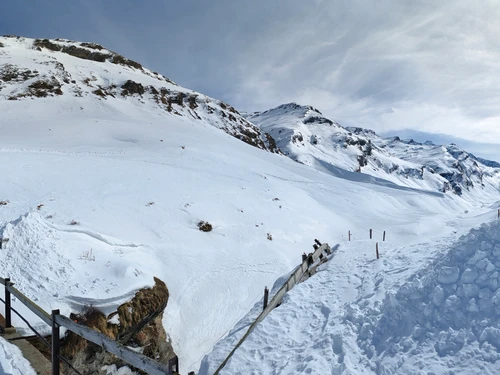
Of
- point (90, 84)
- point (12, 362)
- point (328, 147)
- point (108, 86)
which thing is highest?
point (328, 147)

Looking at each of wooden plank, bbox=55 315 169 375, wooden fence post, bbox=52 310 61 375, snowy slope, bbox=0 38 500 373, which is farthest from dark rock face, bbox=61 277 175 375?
wooden plank, bbox=55 315 169 375

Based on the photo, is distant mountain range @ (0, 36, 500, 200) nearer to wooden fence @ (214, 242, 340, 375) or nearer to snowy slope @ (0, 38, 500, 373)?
snowy slope @ (0, 38, 500, 373)

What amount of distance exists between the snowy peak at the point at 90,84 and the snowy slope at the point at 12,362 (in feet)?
142

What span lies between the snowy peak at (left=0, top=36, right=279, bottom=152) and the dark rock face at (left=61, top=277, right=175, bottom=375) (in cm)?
4000

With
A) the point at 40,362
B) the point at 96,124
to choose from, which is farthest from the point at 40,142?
the point at 40,362

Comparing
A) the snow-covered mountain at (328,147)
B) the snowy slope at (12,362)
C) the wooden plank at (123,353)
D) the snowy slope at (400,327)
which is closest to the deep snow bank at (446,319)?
the snowy slope at (400,327)

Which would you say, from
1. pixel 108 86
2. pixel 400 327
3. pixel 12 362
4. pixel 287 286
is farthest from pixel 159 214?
pixel 108 86

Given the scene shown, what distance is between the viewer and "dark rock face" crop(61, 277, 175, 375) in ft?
25.1

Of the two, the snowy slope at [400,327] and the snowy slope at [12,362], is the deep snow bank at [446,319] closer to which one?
the snowy slope at [400,327]

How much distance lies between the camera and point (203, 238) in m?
16.0

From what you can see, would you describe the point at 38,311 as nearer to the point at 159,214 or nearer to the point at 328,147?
the point at 159,214

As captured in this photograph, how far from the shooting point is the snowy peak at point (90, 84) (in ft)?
142

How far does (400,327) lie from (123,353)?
5.45 m

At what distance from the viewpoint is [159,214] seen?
16703 mm
